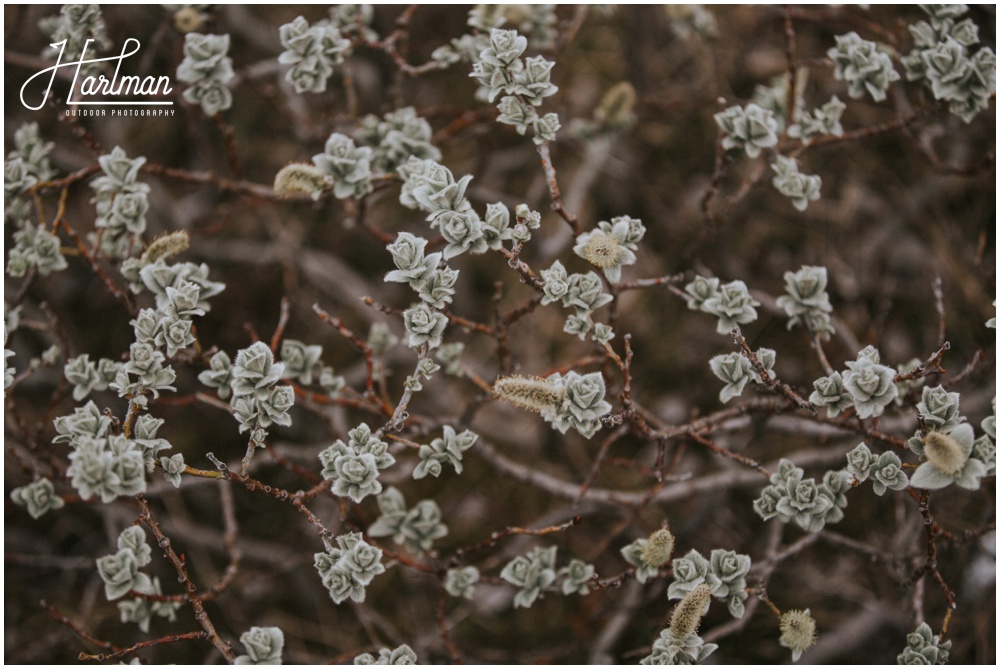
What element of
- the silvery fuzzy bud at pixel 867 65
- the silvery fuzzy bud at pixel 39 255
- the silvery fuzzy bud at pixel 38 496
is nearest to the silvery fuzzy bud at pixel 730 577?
the silvery fuzzy bud at pixel 867 65

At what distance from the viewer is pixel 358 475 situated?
4.75 ft

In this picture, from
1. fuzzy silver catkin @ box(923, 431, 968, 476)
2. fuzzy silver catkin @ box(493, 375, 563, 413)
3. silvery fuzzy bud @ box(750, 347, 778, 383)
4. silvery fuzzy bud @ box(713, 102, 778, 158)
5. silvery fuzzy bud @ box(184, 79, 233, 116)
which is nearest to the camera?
fuzzy silver catkin @ box(923, 431, 968, 476)

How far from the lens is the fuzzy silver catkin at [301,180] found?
1675 millimetres

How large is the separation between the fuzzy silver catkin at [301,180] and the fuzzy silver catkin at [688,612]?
125cm

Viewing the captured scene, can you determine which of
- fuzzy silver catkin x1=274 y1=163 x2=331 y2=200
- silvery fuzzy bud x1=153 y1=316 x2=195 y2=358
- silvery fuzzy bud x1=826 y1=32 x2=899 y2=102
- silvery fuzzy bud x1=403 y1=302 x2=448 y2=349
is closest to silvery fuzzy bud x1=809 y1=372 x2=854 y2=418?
silvery fuzzy bud x1=826 y1=32 x2=899 y2=102

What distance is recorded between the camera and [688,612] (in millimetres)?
1498

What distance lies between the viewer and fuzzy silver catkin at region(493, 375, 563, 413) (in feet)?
4.86

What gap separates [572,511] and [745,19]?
234cm

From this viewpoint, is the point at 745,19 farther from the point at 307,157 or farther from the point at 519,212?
the point at 519,212

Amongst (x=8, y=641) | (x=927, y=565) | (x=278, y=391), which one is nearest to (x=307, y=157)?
(x=278, y=391)

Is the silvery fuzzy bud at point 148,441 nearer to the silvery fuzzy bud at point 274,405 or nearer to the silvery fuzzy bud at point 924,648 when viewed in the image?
the silvery fuzzy bud at point 274,405

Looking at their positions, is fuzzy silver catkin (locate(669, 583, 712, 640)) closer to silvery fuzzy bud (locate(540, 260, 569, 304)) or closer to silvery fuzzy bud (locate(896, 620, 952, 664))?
silvery fuzzy bud (locate(896, 620, 952, 664))

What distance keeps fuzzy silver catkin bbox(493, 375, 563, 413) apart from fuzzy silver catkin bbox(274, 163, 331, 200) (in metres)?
0.67

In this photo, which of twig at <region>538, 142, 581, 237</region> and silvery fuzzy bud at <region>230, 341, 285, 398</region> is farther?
twig at <region>538, 142, 581, 237</region>
